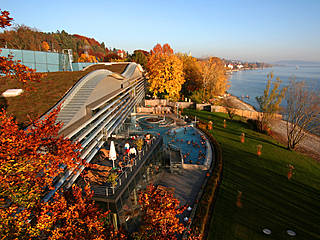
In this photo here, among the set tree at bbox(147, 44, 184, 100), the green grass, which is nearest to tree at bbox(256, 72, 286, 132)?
the green grass

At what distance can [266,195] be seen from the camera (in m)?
16.8

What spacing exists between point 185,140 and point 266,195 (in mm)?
13635

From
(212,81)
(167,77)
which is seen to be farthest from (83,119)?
(212,81)

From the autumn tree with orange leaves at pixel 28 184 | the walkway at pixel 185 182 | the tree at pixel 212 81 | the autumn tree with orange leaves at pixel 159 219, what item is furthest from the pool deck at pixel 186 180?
the tree at pixel 212 81

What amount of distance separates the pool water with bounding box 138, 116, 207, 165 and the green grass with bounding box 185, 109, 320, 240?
3015mm

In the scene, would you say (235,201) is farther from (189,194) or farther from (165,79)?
(165,79)

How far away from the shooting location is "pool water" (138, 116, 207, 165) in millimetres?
23484

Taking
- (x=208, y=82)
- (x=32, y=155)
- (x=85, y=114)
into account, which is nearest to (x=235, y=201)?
(x=85, y=114)

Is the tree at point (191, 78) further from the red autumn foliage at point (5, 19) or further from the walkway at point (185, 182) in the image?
the red autumn foliage at point (5, 19)

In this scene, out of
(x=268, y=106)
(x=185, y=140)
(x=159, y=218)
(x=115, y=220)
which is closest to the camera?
(x=159, y=218)

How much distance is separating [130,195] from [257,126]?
97.5 ft

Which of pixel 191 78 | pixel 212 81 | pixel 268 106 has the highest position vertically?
pixel 191 78

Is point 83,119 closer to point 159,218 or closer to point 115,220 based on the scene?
point 115,220

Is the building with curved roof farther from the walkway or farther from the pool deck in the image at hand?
the walkway
